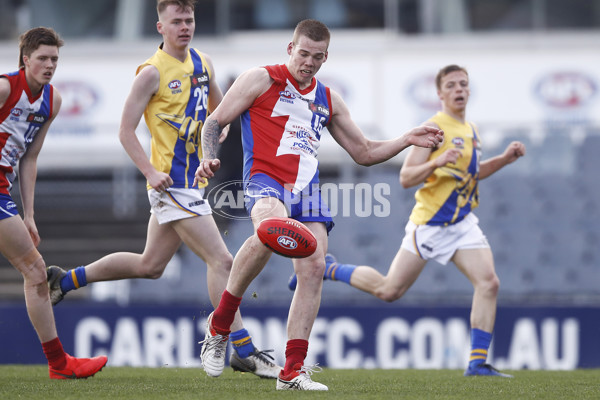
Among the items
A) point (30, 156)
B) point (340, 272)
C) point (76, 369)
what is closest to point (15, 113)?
point (30, 156)

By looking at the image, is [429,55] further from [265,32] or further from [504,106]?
[265,32]

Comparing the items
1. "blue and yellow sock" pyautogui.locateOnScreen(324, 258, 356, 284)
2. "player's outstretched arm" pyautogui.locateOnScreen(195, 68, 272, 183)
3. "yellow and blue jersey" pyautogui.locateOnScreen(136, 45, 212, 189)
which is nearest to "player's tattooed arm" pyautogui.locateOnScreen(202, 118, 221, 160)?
"player's outstretched arm" pyautogui.locateOnScreen(195, 68, 272, 183)

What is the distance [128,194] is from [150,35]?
377cm

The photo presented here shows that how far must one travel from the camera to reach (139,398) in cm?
421

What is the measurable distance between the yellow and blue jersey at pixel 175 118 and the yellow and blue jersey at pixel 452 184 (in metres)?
1.96

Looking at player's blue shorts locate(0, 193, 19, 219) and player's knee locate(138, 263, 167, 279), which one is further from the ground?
player's blue shorts locate(0, 193, 19, 219)

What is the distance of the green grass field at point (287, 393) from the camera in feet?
14.3

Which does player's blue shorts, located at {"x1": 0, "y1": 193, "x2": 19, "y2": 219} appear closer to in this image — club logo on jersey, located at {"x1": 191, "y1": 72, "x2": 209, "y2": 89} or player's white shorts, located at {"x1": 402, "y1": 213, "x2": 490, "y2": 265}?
club logo on jersey, located at {"x1": 191, "y1": 72, "x2": 209, "y2": 89}

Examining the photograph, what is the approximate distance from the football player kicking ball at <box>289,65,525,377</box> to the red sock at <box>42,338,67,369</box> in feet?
6.23

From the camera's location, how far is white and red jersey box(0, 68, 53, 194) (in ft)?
16.6

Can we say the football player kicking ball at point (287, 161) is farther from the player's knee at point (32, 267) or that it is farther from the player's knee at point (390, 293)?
the player's knee at point (390, 293)

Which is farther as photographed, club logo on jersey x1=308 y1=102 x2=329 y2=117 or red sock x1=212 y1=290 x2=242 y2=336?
club logo on jersey x1=308 y1=102 x2=329 y2=117

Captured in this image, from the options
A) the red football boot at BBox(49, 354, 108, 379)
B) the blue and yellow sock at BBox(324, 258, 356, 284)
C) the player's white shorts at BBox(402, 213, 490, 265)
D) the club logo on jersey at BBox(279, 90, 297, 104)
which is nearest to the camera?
the club logo on jersey at BBox(279, 90, 297, 104)

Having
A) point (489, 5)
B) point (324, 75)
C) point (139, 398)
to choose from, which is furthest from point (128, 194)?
point (139, 398)
